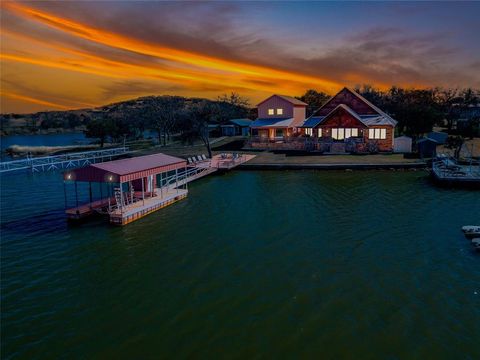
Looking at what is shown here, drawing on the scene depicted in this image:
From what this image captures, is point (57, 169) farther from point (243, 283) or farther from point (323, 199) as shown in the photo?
point (243, 283)

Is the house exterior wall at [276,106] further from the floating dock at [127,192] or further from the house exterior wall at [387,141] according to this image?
the floating dock at [127,192]

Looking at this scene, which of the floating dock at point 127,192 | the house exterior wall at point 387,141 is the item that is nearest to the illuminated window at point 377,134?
the house exterior wall at point 387,141

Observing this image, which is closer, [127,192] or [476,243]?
[476,243]

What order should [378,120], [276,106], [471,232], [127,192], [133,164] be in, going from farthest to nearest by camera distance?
1. [276,106]
2. [378,120]
3. [127,192]
4. [133,164]
5. [471,232]

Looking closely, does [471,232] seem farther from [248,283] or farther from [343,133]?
[343,133]

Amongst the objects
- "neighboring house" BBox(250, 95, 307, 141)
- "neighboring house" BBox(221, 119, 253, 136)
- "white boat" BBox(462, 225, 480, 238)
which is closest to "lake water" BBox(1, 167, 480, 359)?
"white boat" BBox(462, 225, 480, 238)

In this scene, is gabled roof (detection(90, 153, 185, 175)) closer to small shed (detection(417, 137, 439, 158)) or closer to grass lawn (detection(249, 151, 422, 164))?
grass lawn (detection(249, 151, 422, 164))

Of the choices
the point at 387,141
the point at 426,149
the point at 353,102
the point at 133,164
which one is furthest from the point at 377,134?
the point at 133,164
